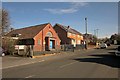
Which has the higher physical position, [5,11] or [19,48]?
[5,11]

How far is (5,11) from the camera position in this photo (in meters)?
46.1

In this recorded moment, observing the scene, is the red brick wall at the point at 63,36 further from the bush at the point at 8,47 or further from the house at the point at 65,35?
the bush at the point at 8,47

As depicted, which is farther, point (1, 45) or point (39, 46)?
point (39, 46)

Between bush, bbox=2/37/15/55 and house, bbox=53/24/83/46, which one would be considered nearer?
bush, bbox=2/37/15/55

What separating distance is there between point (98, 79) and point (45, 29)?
4209 centimetres

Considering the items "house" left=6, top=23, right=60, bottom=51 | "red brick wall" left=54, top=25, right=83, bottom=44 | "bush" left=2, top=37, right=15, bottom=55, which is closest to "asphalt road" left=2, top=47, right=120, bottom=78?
"bush" left=2, top=37, right=15, bottom=55

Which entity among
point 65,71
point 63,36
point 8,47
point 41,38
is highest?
point 63,36

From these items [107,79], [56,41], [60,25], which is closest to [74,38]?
[60,25]

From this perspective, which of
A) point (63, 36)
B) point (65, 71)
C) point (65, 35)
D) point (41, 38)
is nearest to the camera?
point (65, 71)

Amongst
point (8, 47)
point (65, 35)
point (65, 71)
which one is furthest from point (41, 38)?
point (65, 71)

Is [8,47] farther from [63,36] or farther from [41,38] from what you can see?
[63,36]

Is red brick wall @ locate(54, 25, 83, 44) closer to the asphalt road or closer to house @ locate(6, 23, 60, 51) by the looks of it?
house @ locate(6, 23, 60, 51)

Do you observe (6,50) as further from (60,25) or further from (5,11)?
(60,25)

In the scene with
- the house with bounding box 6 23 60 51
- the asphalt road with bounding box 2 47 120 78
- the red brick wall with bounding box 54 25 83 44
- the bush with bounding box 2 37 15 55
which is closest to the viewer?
the asphalt road with bounding box 2 47 120 78
